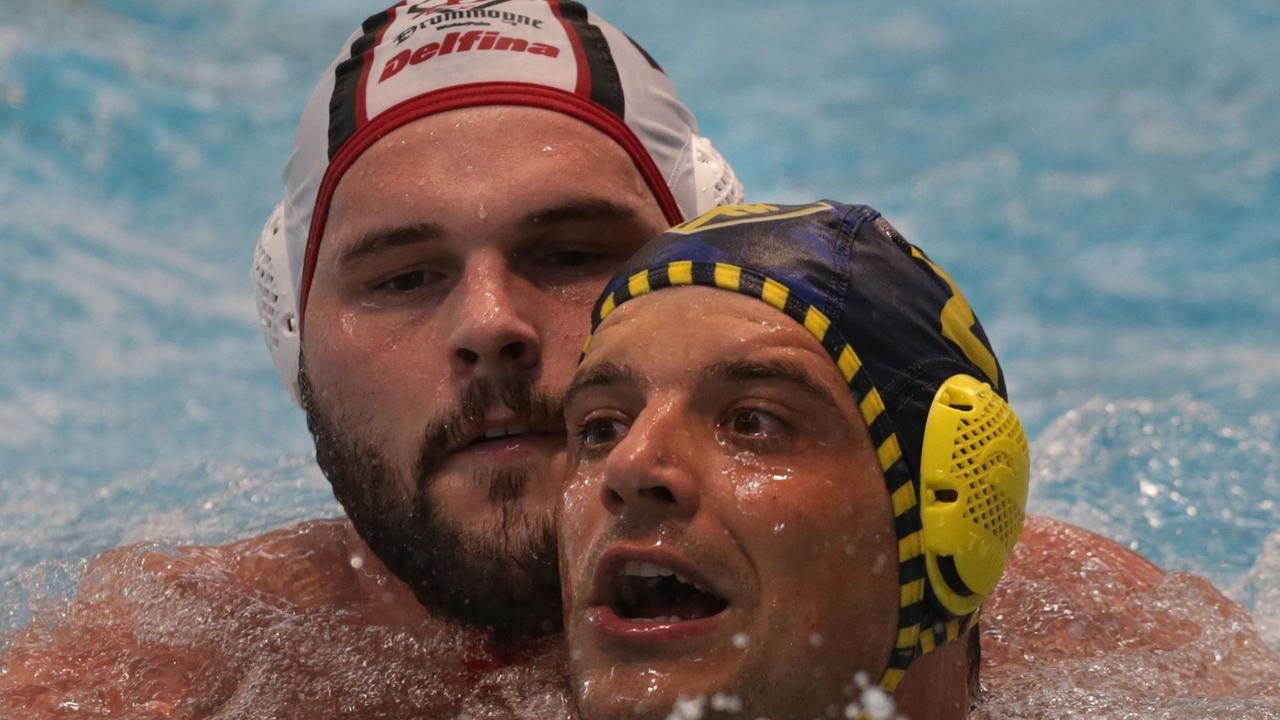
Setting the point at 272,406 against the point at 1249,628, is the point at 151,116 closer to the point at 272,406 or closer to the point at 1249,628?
the point at 272,406

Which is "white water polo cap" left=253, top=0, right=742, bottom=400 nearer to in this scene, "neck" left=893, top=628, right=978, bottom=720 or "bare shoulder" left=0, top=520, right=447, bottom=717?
"bare shoulder" left=0, top=520, right=447, bottom=717

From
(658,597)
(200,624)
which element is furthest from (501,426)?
(200,624)

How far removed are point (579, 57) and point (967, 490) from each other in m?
1.50

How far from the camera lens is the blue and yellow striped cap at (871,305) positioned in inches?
85.7

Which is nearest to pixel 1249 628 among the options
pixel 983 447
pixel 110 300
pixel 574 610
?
pixel 983 447

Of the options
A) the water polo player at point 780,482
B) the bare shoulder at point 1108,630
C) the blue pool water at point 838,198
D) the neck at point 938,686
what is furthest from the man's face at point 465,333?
the blue pool water at point 838,198

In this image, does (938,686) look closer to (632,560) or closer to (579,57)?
(632,560)

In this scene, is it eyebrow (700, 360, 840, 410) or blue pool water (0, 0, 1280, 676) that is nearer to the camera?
eyebrow (700, 360, 840, 410)

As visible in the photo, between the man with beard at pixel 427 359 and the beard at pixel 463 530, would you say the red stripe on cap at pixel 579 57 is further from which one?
the beard at pixel 463 530

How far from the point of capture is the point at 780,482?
208 cm

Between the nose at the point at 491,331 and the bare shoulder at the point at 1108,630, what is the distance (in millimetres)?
1081

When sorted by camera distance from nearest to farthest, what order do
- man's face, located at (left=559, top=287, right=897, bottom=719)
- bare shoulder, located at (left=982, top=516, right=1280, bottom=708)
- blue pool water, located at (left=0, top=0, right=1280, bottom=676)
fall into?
man's face, located at (left=559, top=287, right=897, bottom=719)
bare shoulder, located at (left=982, top=516, right=1280, bottom=708)
blue pool water, located at (left=0, top=0, right=1280, bottom=676)

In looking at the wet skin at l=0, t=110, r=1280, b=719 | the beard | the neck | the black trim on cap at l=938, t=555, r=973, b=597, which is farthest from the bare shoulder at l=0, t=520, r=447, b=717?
the black trim on cap at l=938, t=555, r=973, b=597

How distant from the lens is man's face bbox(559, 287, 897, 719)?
205 cm
